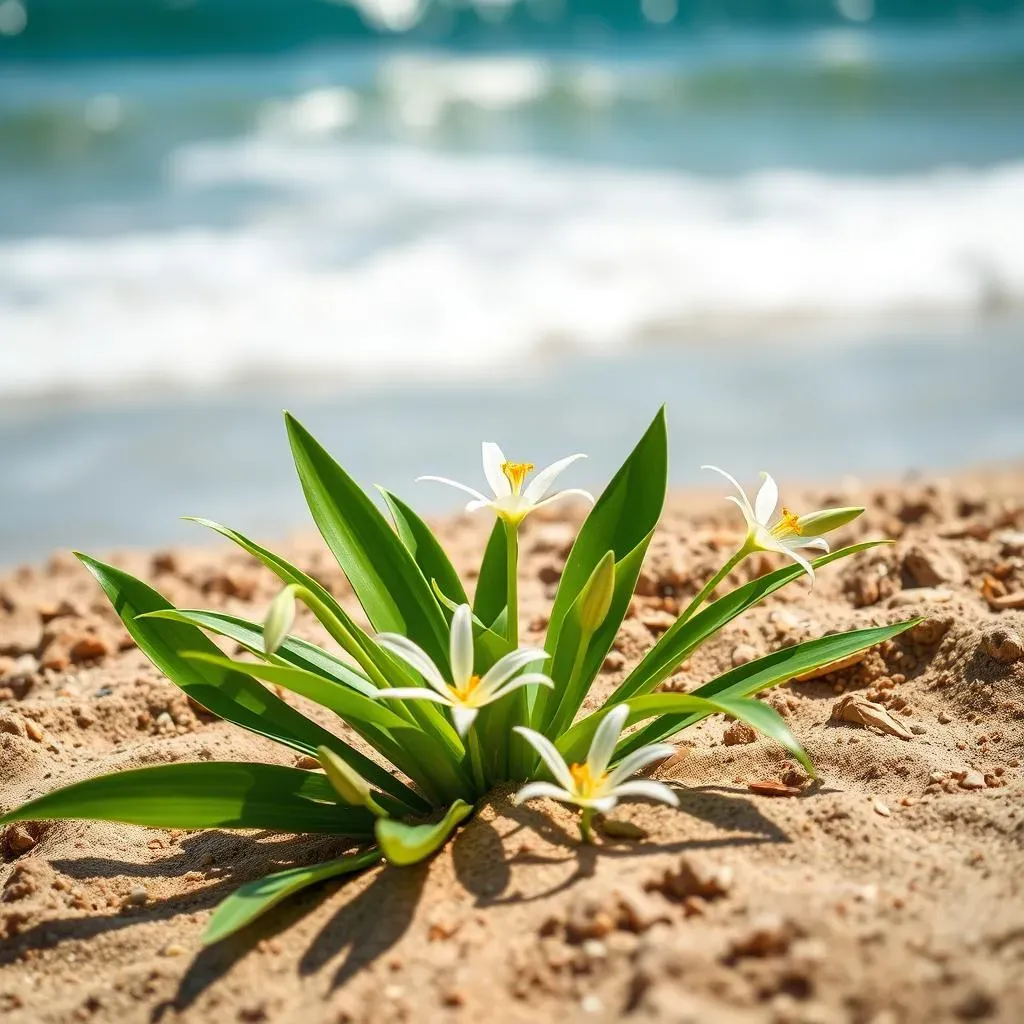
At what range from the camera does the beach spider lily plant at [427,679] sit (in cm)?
195

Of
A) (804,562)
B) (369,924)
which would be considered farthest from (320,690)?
(804,562)

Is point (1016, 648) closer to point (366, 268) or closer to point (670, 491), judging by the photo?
point (670, 491)

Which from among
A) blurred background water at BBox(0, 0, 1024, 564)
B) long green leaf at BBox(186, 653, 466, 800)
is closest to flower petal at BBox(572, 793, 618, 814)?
long green leaf at BBox(186, 653, 466, 800)

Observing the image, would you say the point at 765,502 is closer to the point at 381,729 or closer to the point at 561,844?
the point at 561,844

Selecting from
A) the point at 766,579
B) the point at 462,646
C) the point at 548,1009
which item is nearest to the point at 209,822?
the point at 462,646

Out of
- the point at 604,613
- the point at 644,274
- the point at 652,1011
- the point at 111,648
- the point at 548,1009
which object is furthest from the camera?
the point at 644,274

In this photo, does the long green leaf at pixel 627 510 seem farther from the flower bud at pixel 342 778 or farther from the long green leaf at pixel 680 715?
the flower bud at pixel 342 778

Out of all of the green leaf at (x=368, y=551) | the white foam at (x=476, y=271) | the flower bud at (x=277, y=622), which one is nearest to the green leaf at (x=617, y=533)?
the green leaf at (x=368, y=551)

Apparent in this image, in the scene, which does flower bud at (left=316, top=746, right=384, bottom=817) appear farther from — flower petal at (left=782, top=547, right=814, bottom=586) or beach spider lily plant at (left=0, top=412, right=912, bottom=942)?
flower petal at (left=782, top=547, right=814, bottom=586)

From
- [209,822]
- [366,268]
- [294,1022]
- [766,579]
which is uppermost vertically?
[366,268]

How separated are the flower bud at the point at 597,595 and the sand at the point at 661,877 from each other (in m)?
0.38

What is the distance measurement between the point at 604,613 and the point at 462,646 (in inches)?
10.5

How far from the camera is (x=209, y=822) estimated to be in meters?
2.12

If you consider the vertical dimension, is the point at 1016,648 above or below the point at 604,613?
below
